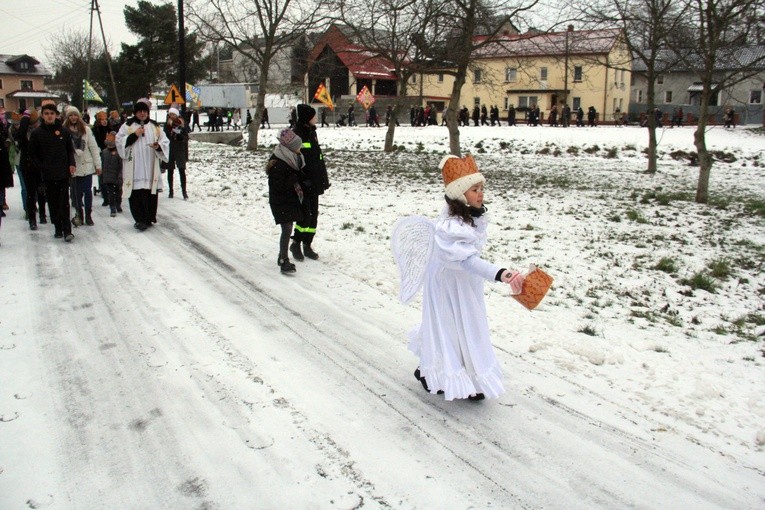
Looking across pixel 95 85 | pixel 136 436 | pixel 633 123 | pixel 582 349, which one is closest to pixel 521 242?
pixel 582 349

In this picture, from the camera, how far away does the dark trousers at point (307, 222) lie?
8234 millimetres

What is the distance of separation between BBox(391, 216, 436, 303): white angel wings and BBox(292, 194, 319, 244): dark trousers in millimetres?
3933

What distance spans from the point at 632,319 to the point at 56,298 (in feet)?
19.8

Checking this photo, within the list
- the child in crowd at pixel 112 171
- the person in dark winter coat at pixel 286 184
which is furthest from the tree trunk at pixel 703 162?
the child in crowd at pixel 112 171

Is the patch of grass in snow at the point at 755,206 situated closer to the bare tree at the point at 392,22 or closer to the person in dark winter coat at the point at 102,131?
the bare tree at the point at 392,22

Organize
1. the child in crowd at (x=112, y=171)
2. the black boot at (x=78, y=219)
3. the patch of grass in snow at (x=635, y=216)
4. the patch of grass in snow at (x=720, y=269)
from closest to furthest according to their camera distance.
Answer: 1. the patch of grass in snow at (x=720, y=269)
2. the black boot at (x=78, y=219)
3. the child in crowd at (x=112, y=171)
4. the patch of grass in snow at (x=635, y=216)

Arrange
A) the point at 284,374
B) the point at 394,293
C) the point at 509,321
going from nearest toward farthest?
1. the point at 284,374
2. the point at 509,321
3. the point at 394,293

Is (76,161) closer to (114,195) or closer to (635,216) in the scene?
(114,195)

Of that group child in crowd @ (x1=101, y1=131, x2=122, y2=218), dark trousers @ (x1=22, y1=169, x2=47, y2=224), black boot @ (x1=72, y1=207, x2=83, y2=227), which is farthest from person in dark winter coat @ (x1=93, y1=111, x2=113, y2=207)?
dark trousers @ (x1=22, y1=169, x2=47, y2=224)

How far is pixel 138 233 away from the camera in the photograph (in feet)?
33.0

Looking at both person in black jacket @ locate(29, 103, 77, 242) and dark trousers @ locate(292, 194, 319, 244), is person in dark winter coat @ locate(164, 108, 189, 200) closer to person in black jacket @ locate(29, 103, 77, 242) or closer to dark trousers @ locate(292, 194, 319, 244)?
person in black jacket @ locate(29, 103, 77, 242)

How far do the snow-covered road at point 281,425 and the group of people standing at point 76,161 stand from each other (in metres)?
2.95

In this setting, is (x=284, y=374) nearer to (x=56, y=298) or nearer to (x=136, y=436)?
(x=136, y=436)

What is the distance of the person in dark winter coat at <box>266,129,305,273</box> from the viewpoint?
25.6 feet
